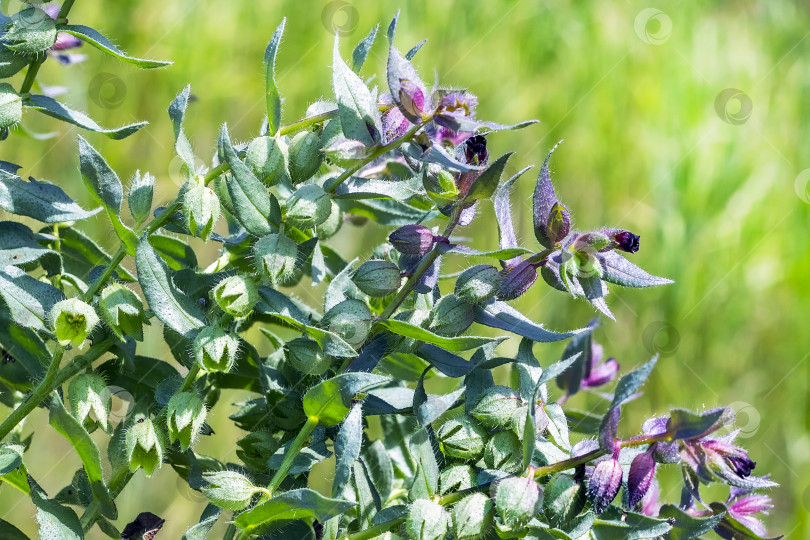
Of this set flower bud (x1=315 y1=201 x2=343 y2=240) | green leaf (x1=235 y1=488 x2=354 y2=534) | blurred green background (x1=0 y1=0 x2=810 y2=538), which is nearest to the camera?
green leaf (x1=235 y1=488 x2=354 y2=534)

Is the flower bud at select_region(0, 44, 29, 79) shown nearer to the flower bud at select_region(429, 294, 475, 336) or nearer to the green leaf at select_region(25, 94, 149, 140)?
the green leaf at select_region(25, 94, 149, 140)

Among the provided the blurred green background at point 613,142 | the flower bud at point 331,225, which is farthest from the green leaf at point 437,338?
the blurred green background at point 613,142

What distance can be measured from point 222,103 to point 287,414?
2.04 meters

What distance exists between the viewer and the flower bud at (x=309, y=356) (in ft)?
1.42

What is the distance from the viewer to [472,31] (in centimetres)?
281

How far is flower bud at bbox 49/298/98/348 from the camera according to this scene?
16.5 inches

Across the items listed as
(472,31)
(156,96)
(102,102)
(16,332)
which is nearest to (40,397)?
(16,332)

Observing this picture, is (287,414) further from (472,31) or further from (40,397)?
(472,31)

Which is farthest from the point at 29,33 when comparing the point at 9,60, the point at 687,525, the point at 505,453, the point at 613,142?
the point at 613,142

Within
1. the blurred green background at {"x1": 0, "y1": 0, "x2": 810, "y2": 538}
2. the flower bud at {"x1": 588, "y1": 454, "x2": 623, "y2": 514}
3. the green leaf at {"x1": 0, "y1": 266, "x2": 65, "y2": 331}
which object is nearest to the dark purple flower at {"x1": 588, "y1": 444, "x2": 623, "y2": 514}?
the flower bud at {"x1": 588, "y1": 454, "x2": 623, "y2": 514}

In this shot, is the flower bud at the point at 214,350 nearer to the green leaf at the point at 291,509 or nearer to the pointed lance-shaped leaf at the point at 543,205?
the green leaf at the point at 291,509

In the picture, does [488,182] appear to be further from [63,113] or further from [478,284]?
[63,113]

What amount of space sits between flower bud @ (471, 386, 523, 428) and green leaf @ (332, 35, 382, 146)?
148mm

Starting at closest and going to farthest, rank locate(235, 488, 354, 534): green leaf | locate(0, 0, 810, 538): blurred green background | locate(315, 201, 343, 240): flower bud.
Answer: locate(235, 488, 354, 534): green leaf < locate(315, 201, 343, 240): flower bud < locate(0, 0, 810, 538): blurred green background
